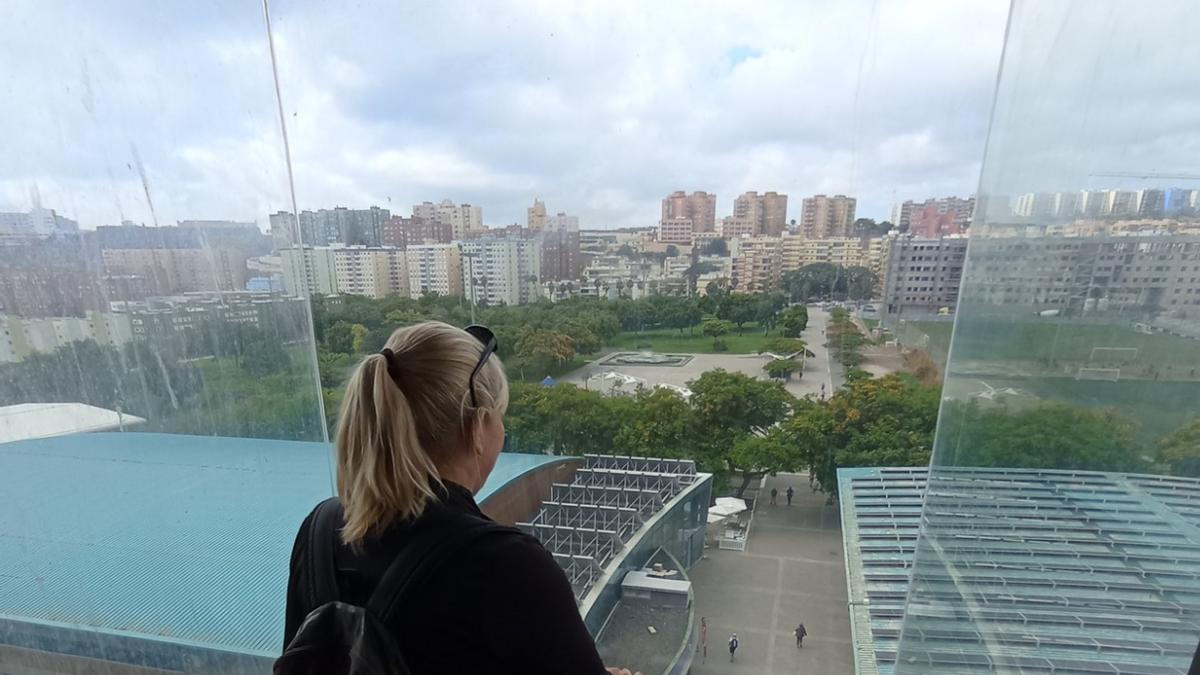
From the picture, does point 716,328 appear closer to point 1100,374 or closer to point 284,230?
point 1100,374

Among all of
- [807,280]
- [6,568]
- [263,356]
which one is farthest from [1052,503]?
[6,568]

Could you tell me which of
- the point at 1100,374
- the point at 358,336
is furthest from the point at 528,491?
the point at 1100,374

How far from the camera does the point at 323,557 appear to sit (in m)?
0.57

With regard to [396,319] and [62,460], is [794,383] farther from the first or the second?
[62,460]

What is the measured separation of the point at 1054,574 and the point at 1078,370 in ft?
1.26

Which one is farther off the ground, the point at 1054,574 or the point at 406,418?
the point at 406,418

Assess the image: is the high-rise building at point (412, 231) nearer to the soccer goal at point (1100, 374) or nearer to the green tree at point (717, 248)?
the green tree at point (717, 248)

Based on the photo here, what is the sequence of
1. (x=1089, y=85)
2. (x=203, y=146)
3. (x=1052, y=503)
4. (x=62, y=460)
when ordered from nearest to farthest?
1. (x=1089, y=85)
2. (x=1052, y=503)
3. (x=203, y=146)
4. (x=62, y=460)

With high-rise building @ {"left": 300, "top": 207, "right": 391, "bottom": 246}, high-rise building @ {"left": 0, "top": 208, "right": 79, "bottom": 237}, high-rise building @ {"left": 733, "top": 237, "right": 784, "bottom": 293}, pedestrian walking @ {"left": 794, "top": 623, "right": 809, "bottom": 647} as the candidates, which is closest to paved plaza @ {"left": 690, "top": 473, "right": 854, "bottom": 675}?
pedestrian walking @ {"left": 794, "top": 623, "right": 809, "bottom": 647}

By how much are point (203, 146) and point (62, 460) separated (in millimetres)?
986

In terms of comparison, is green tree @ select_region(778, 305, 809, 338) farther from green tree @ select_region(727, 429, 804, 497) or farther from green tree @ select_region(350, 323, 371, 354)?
green tree @ select_region(350, 323, 371, 354)

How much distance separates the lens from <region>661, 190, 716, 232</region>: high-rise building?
1.57 metres

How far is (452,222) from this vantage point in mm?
1586

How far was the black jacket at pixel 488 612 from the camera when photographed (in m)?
0.50
